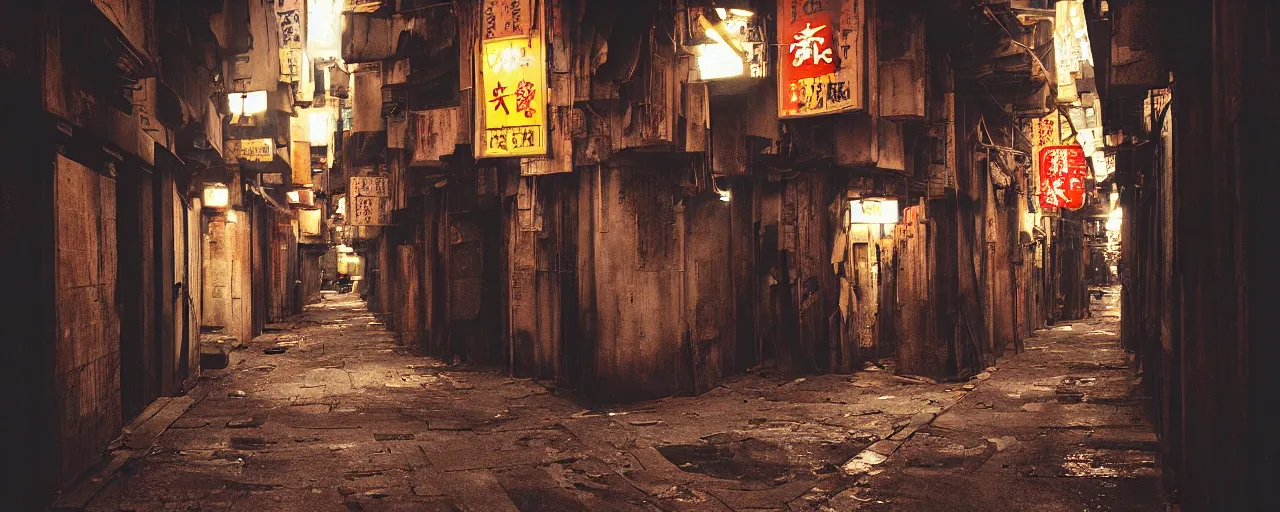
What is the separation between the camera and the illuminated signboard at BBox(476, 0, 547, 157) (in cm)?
1489

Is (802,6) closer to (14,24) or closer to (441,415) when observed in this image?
(441,415)

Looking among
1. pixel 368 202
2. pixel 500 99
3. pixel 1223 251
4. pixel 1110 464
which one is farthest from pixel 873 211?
pixel 368 202

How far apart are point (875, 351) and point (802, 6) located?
10304 millimetres

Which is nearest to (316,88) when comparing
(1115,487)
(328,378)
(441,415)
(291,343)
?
(291,343)

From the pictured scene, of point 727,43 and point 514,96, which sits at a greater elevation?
point 727,43

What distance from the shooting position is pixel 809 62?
48.8 ft

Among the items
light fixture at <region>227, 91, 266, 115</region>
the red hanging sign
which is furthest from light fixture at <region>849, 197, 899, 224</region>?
light fixture at <region>227, 91, 266, 115</region>

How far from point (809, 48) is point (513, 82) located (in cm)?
502

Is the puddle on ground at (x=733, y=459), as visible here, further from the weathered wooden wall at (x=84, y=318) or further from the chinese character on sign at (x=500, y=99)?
the weathered wooden wall at (x=84, y=318)

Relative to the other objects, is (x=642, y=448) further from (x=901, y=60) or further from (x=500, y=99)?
(x=901, y=60)

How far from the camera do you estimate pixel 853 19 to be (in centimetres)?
1444

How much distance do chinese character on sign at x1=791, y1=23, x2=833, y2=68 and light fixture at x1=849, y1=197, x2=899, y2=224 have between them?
14.4ft

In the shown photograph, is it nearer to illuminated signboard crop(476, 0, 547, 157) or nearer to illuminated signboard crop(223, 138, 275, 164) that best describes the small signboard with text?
illuminated signboard crop(223, 138, 275, 164)

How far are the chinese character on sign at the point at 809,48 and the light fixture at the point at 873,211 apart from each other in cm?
440
